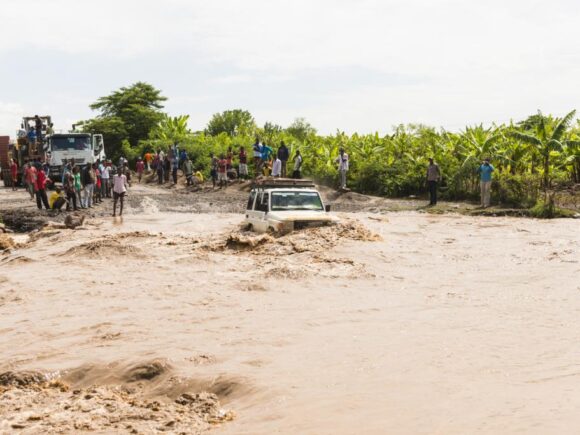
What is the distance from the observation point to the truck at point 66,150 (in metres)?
29.6

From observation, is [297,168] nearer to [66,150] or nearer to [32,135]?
[66,150]

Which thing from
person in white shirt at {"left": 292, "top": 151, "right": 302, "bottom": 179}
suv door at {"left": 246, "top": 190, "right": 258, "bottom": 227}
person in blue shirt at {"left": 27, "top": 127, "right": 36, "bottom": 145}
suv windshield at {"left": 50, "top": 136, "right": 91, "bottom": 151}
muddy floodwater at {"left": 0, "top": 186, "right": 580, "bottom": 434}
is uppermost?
person in blue shirt at {"left": 27, "top": 127, "right": 36, "bottom": 145}

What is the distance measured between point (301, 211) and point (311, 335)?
721 centimetres

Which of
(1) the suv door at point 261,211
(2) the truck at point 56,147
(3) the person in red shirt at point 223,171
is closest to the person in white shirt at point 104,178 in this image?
(2) the truck at point 56,147

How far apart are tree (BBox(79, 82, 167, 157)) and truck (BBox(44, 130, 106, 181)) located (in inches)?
648

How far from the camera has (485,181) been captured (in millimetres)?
23969

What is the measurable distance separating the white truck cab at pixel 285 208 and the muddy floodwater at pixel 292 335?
Answer: 334 mm

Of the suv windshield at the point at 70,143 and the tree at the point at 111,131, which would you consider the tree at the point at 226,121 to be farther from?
the suv windshield at the point at 70,143

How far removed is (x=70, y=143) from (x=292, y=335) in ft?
A: 77.5

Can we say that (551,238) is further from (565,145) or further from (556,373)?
(556,373)

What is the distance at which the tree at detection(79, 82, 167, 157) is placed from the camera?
153 feet

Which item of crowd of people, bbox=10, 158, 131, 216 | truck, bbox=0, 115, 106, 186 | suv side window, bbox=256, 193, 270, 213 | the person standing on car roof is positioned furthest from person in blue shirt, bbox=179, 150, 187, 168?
suv side window, bbox=256, 193, 270, 213

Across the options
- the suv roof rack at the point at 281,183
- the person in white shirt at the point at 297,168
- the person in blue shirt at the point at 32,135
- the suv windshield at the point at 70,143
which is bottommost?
the suv roof rack at the point at 281,183

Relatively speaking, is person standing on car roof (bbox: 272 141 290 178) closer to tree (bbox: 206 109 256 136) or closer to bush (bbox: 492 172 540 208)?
bush (bbox: 492 172 540 208)
